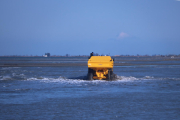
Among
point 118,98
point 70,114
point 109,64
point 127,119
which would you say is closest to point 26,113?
point 70,114

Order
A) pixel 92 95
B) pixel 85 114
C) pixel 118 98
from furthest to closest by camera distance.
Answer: pixel 92 95 < pixel 118 98 < pixel 85 114

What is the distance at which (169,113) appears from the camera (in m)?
9.96

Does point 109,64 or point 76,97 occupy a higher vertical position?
point 109,64

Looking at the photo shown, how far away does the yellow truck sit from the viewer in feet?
68.0

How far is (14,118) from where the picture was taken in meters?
9.30

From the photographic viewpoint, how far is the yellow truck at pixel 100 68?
20734 millimetres

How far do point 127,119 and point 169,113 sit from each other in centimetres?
185

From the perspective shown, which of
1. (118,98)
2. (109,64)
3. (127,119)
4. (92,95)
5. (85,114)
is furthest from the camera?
(109,64)

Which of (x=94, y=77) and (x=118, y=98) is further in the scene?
(x=94, y=77)

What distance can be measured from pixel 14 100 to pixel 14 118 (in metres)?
3.59

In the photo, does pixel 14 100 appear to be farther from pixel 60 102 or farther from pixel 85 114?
pixel 85 114

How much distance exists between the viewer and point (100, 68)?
Answer: 21.4 metres

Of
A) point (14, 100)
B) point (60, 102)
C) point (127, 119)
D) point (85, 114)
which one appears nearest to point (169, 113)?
point (127, 119)

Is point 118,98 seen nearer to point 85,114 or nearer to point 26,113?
point 85,114
